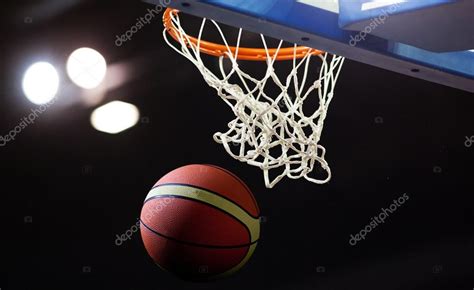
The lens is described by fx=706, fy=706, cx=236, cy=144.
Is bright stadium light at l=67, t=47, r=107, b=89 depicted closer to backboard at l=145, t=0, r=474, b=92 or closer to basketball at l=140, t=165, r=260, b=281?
basketball at l=140, t=165, r=260, b=281

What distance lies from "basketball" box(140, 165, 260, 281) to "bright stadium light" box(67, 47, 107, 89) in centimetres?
179

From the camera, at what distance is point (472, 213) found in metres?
4.25

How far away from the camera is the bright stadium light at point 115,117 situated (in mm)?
3902

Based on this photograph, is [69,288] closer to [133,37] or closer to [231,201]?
[133,37]

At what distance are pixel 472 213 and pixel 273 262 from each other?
49.5 inches

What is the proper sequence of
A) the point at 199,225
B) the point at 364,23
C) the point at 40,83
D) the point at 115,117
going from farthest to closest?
the point at 115,117 < the point at 40,83 < the point at 199,225 < the point at 364,23

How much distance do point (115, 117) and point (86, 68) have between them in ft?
1.03

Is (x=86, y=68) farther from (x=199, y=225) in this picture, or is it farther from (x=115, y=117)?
(x=199, y=225)

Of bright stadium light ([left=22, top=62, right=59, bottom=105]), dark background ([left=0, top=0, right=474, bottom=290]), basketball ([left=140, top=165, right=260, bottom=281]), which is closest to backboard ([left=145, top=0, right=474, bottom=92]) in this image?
basketball ([left=140, top=165, right=260, bottom=281])

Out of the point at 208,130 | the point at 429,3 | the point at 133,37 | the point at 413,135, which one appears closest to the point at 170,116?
the point at 208,130

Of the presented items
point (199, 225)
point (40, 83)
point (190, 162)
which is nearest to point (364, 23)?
point (199, 225)

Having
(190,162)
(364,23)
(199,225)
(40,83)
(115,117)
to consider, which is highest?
(364,23)

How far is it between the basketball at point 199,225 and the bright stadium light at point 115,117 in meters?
1.77

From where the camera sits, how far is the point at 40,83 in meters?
3.78
